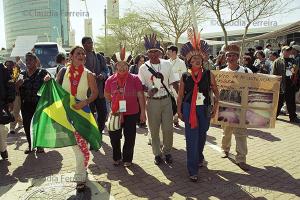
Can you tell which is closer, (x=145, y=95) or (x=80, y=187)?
(x=80, y=187)

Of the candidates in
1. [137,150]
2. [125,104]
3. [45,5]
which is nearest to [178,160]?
[137,150]

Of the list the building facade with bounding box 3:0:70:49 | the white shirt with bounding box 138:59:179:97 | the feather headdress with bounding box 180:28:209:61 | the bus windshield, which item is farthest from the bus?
the building facade with bounding box 3:0:70:49

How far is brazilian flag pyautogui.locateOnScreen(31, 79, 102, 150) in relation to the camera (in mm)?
4879

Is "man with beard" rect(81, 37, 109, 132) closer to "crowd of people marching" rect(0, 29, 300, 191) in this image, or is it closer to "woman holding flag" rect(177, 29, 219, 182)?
"crowd of people marching" rect(0, 29, 300, 191)

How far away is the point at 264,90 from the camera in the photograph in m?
5.87

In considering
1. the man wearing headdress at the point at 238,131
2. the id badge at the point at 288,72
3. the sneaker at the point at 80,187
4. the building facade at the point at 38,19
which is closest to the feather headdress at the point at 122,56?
the man wearing headdress at the point at 238,131

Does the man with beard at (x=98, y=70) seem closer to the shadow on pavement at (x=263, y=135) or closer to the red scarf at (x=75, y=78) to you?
the red scarf at (x=75, y=78)

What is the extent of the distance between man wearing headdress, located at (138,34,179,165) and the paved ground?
577 millimetres

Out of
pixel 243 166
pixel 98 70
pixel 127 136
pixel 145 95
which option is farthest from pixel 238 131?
pixel 98 70

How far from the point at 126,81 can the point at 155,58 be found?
668 millimetres

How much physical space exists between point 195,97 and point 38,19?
71243 millimetres

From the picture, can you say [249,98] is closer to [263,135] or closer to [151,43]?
[151,43]

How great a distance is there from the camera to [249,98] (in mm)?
5910

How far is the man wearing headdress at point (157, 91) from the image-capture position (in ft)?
19.7
